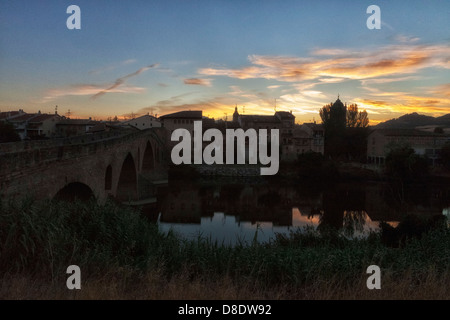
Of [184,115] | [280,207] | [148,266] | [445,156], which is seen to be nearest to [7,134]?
[184,115]

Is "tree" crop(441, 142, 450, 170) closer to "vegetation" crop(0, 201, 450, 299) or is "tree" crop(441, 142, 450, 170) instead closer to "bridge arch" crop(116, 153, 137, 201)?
"bridge arch" crop(116, 153, 137, 201)

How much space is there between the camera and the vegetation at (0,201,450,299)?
5070 mm

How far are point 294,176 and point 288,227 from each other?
895 inches

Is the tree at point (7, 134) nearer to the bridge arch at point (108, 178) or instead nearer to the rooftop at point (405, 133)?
the bridge arch at point (108, 178)

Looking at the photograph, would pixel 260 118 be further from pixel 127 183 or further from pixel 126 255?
pixel 126 255

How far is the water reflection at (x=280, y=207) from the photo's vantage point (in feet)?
63.3

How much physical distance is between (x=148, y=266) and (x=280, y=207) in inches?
831

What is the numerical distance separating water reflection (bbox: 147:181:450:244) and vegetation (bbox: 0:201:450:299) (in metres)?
7.60

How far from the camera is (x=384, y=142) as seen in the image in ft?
155

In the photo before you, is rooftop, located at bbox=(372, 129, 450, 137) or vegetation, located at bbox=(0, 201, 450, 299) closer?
vegetation, located at bbox=(0, 201, 450, 299)

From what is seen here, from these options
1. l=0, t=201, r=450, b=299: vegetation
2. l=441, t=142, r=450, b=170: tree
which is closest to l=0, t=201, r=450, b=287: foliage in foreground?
l=0, t=201, r=450, b=299: vegetation

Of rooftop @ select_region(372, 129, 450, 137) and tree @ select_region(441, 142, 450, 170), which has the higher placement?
rooftop @ select_region(372, 129, 450, 137)
